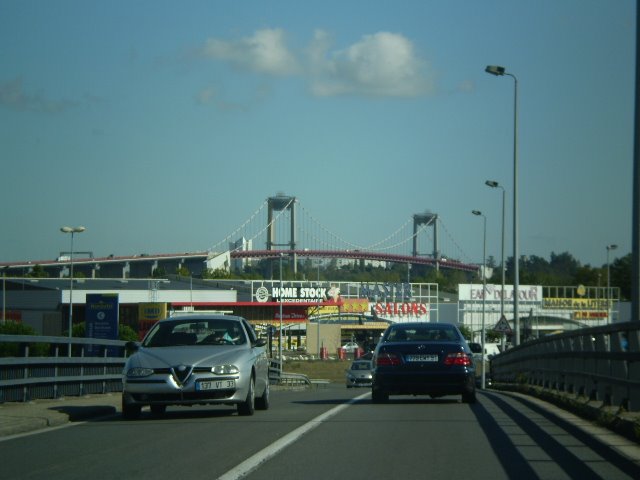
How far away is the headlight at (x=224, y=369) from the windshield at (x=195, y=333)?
2.98 ft

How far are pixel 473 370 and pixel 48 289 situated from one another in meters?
73.9

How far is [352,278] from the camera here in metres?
172

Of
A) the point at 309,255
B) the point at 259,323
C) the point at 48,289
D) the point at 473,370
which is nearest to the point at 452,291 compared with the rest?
the point at 309,255

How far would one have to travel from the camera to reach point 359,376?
44.7 metres

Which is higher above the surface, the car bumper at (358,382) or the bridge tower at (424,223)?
the bridge tower at (424,223)

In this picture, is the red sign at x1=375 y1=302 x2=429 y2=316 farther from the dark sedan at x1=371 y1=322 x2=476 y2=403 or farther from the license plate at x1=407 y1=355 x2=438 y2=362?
the license plate at x1=407 y1=355 x2=438 y2=362

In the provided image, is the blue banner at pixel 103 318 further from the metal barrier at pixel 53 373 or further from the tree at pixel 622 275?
the tree at pixel 622 275

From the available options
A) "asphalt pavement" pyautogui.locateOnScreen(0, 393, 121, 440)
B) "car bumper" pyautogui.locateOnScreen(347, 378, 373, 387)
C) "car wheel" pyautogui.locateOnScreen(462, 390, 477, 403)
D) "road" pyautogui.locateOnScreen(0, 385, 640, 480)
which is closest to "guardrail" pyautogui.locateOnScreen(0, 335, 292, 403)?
"asphalt pavement" pyautogui.locateOnScreen(0, 393, 121, 440)

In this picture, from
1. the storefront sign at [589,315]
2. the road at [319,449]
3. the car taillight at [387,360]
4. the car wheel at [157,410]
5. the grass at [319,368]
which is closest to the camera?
the road at [319,449]

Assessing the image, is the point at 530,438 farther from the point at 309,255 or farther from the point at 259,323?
the point at 309,255

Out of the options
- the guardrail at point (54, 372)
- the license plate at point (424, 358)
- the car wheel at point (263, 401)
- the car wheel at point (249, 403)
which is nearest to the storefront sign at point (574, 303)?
the guardrail at point (54, 372)

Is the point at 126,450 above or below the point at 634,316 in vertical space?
below

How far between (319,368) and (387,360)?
176 feet

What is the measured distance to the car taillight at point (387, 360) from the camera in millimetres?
17953
